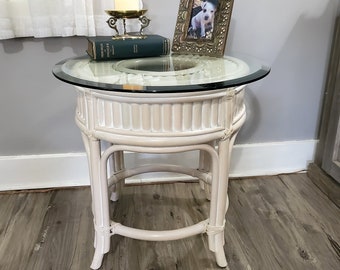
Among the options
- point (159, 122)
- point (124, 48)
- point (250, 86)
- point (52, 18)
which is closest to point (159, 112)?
point (159, 122)

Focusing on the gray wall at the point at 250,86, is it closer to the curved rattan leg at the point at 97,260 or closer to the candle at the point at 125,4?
the candle at the point at 125,4

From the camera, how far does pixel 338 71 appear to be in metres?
1.45

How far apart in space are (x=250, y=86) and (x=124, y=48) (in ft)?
2.21

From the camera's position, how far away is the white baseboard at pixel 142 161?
4.95 feet

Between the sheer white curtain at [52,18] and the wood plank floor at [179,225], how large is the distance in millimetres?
647

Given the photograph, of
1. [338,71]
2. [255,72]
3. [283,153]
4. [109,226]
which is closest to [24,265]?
[109,226]

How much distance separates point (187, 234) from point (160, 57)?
531 millimetres

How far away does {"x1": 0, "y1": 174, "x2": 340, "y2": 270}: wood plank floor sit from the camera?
3.78 ft

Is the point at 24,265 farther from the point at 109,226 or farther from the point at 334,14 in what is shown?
the point at 334,14

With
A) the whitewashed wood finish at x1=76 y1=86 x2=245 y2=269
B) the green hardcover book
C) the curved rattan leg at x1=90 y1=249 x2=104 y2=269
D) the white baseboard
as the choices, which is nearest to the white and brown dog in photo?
the green hardcover book

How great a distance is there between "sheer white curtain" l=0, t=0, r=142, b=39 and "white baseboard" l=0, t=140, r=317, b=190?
50cm

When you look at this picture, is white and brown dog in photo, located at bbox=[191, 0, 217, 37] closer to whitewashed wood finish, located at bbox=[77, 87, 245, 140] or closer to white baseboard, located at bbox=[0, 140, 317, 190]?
whitewashed wood finish, located at bbox=[77, 87, 245, 140]

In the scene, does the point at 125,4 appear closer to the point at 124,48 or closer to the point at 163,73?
the point at 124,48

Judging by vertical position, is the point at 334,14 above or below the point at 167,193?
above
